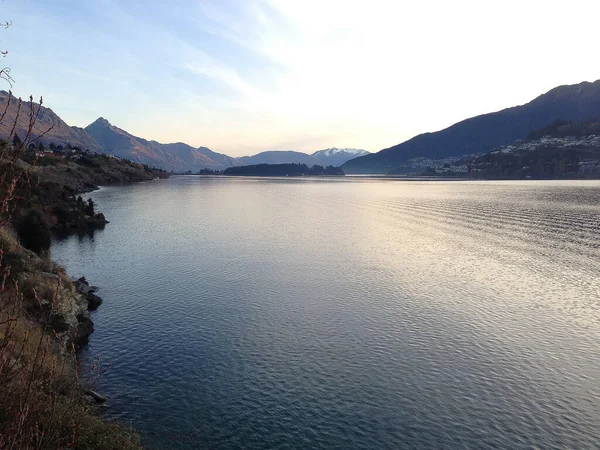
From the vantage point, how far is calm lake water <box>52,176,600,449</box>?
28688 mm

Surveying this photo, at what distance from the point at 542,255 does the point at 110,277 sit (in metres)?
78.4

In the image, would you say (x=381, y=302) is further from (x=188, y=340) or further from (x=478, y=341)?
(x=188, y=340)

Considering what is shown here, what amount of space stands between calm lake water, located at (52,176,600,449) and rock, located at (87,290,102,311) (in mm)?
1081

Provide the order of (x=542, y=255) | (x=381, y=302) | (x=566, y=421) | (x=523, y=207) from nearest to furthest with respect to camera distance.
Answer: (x=566, y=421) < (x=381, y=302) < (x=542, y=255) < (x=523, y=207)

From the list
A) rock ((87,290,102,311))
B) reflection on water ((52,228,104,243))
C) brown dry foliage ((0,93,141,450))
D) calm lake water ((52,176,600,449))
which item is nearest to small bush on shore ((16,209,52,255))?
calm lake water ((52,176,600,449))

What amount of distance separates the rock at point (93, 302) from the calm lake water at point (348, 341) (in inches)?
42.6

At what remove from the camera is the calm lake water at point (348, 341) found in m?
28.7

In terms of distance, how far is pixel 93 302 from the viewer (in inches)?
1940

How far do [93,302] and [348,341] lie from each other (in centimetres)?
3187

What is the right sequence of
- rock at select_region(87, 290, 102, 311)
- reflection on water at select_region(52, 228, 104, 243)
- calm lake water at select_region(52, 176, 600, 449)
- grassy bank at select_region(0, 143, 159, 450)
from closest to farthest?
grassy bank at select_region(0, 143, 159, 450) → calm lake water at select_region(52, 176, 600, 449) → rock at select_region(87, 290, 102, 311) → reflection on water at select_region(52, 228, 104, 243)

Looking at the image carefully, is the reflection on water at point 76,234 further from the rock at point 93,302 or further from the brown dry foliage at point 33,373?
the rock at point 93,302

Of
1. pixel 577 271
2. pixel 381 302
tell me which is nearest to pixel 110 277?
pixel 381 302

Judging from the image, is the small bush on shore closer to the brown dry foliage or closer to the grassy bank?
the grassy bank

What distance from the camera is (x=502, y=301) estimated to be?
53156 millimetres
